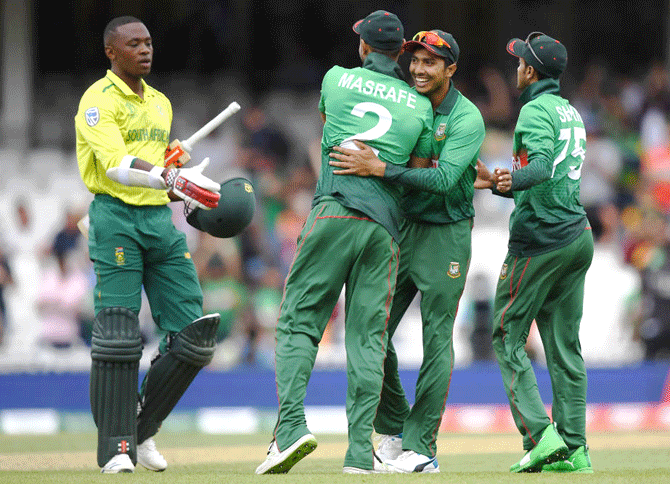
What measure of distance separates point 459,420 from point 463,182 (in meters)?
5.92

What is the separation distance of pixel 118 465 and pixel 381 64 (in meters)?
2.73

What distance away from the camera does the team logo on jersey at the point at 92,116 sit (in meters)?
6.64

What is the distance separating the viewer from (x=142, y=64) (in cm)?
692

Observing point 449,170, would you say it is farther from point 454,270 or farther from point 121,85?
point 121,85

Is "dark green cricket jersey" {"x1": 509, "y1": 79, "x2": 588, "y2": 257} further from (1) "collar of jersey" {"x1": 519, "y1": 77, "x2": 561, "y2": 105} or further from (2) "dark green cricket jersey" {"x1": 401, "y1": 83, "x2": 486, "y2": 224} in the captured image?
(2) "dark green cricket jersey" {"x1": 401, "y1": 83, "x2": 486, "y2": 224}

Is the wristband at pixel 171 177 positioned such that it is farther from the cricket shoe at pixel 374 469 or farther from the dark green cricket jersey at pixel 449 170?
the cricket shoe at pixel 374 469

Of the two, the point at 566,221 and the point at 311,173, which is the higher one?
the point at 311,173

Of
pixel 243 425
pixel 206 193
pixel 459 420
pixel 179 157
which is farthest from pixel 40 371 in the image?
pixel 206 193

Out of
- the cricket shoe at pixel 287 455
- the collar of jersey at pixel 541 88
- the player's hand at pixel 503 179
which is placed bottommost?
the cricket shoe at pixel 287 455

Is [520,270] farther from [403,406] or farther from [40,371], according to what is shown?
[40,371]

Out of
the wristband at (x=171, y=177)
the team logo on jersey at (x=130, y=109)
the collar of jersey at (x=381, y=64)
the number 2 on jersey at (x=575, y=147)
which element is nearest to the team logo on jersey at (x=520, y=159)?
the number 2 on jersey at (x=575, y=147)

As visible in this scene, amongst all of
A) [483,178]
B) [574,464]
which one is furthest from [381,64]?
[574,464]

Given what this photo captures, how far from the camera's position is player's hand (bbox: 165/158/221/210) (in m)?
6.30

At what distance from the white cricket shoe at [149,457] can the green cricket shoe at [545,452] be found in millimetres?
2167
